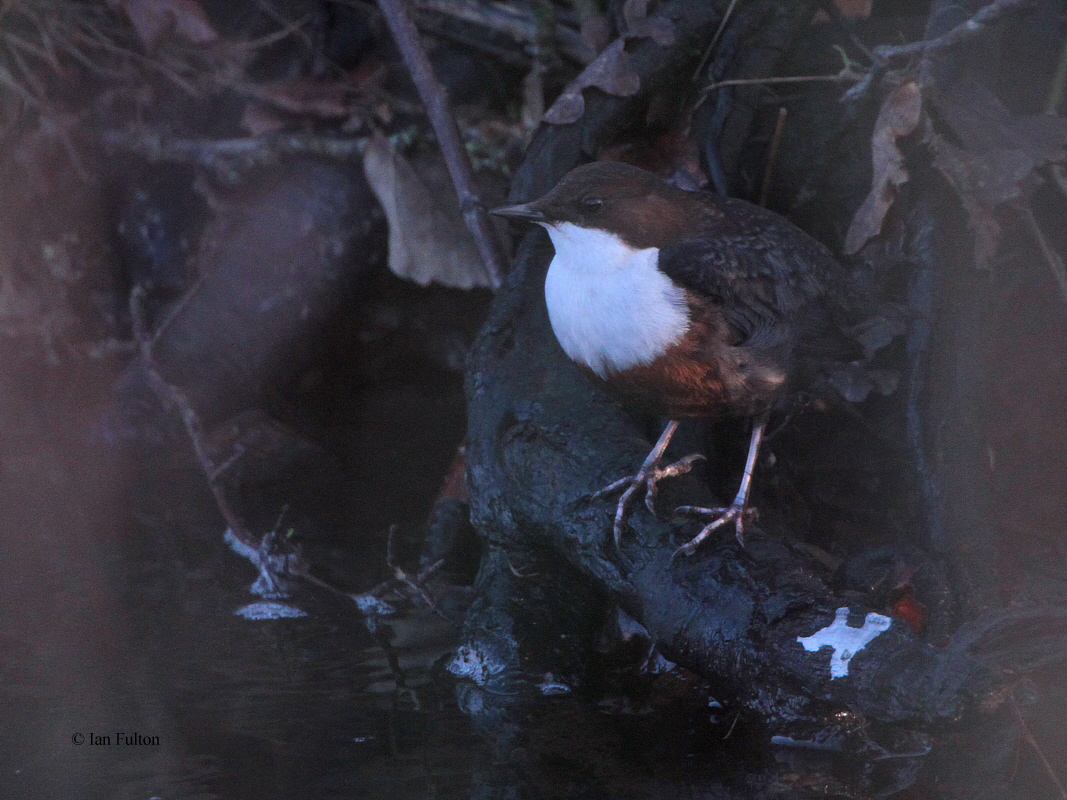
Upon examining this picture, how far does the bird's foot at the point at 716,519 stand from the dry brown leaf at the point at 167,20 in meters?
3.55

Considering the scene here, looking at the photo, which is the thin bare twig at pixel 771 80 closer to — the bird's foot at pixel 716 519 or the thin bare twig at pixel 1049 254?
the thin bare twig at pixel 1049 254

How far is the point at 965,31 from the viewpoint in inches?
137

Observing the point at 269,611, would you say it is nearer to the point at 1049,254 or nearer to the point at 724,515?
the point at 724,515

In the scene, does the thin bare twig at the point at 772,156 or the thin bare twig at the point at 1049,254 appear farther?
the thin bare twig at the point at 772,156

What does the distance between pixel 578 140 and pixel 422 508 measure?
1.47m

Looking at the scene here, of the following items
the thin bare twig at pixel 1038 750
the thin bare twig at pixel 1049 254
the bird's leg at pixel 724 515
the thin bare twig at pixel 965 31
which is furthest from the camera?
the thin bare twig at pixel 1049 254

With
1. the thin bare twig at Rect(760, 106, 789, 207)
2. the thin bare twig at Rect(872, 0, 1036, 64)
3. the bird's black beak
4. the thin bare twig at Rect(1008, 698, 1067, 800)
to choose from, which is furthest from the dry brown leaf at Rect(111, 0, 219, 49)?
the thin bare twig at Rect(1008, 698, 1067, 800)

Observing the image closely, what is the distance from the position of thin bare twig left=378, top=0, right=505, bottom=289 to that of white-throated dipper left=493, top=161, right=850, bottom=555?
3.40 ft

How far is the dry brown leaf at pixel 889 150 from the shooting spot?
3588 millimetres

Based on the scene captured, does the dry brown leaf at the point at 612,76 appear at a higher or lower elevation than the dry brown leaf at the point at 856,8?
lower

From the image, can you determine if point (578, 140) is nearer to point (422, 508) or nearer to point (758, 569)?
point (422, 508)

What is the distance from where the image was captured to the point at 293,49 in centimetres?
557

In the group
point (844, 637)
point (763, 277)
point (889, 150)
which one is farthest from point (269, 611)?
point (889, 150)

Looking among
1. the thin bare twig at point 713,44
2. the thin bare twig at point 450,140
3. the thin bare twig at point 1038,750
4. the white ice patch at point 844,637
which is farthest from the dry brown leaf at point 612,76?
the thin bare twig at point 1038,750
